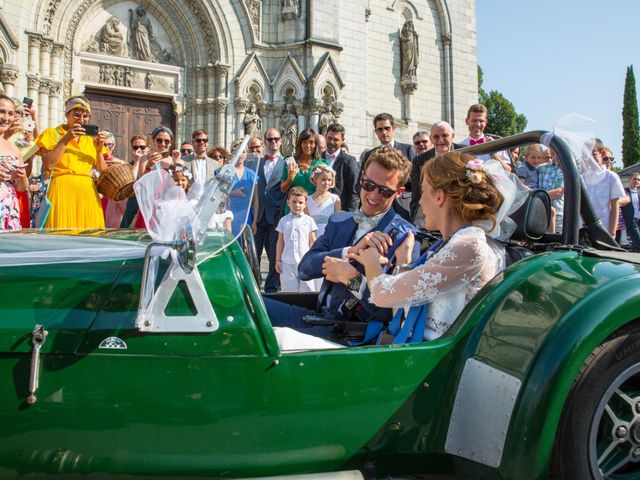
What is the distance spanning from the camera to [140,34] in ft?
43.9

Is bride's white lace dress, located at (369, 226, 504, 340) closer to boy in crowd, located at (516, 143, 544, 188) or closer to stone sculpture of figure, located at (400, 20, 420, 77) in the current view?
boy in crowd, located at (516, 143, 544, 188)

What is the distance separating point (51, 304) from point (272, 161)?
6116 millimetres

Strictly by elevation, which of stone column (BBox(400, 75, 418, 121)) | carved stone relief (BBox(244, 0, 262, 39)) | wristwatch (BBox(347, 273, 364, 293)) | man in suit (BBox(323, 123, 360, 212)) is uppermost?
carved stone relief (BBox(244, 0, 262, 39))

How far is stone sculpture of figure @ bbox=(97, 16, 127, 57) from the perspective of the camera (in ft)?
42.7

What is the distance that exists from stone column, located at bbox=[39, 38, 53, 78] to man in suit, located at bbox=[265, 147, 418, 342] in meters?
10.5

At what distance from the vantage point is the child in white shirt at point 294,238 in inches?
254

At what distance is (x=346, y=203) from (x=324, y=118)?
7256 mm

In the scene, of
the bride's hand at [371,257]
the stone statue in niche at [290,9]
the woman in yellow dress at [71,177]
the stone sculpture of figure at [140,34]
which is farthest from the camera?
the stone statue in niche at [290,9]

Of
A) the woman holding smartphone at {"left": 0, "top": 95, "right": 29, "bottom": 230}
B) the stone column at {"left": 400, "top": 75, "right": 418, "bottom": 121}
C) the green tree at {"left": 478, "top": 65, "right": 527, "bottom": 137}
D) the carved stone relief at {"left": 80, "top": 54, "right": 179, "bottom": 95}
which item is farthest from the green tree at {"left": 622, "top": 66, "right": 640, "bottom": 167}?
the woman holding smartphone at {"left": 0, "top": 95, "right": 29, "bottom": 230}

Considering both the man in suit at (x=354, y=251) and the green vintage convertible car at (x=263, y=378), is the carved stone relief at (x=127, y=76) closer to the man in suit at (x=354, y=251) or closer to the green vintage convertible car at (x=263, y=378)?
the man in suit at (x=354, y=251)

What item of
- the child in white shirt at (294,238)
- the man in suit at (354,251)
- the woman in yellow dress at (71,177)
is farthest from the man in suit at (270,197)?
the man in suit at (354,251)

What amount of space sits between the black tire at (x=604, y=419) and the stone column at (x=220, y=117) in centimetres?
1235

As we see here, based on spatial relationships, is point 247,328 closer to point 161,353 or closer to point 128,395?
point 161,353

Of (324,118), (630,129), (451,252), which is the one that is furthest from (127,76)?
(630,129)
